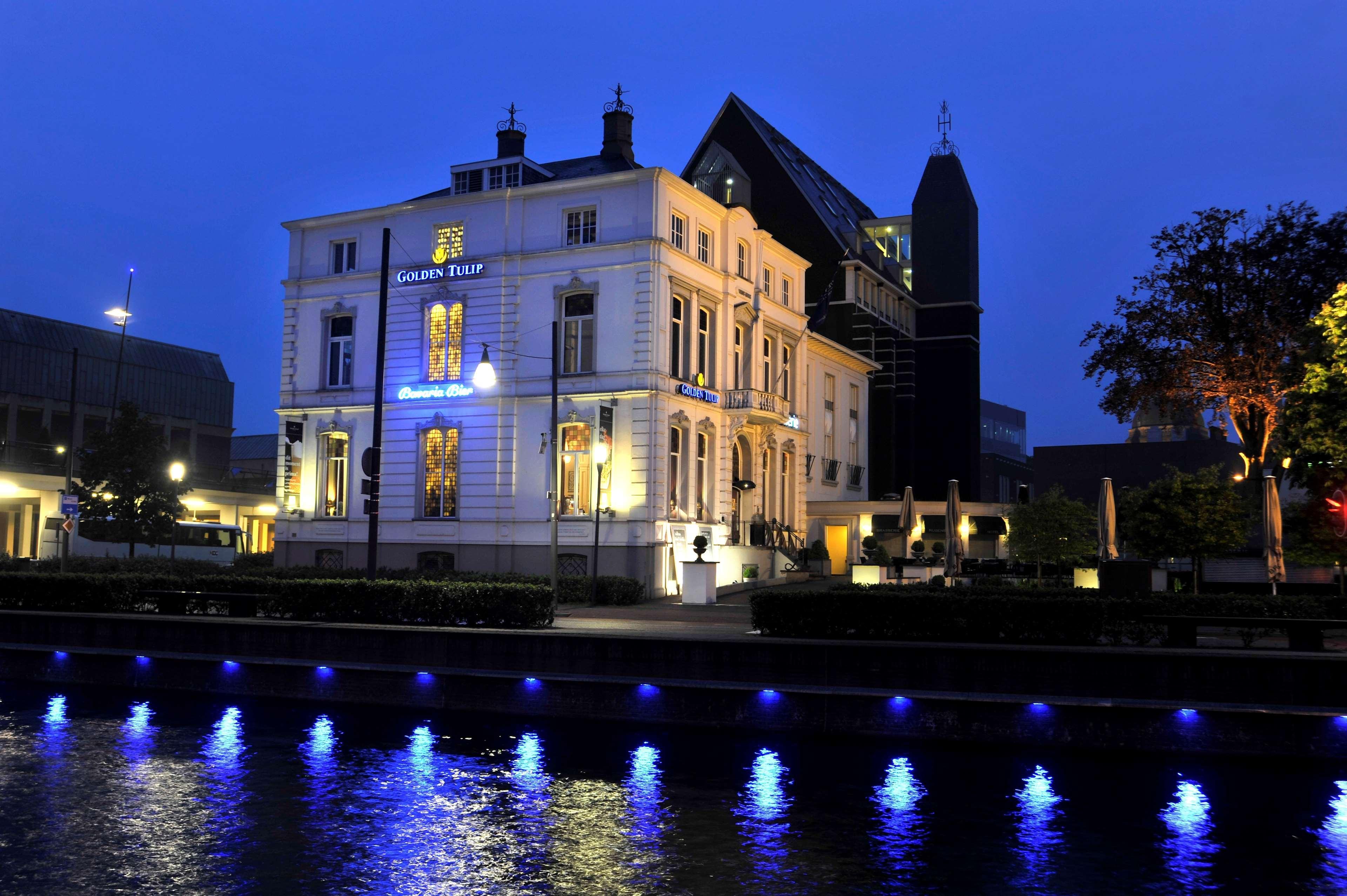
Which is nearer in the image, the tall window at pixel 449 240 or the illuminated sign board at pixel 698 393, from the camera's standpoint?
the illuminated sign board at pixel 698 393

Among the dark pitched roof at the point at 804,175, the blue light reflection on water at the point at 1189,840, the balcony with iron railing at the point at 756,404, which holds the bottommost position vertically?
the blue light reflection on water at the point at 1189,840

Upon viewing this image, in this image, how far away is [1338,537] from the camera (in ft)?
88.3

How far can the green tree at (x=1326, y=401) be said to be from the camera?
992 inches

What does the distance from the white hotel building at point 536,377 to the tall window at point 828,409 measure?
10197 millimetres

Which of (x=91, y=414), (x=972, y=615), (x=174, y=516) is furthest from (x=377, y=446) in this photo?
(x=91, y=414)

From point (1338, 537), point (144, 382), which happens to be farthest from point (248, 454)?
point (1338, 537)

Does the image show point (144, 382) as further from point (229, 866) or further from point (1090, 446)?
point (229, 866)

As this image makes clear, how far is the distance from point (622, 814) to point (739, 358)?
3548 cm

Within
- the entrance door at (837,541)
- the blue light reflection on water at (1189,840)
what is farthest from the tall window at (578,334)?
the blue light reflection on water at (1189,840)

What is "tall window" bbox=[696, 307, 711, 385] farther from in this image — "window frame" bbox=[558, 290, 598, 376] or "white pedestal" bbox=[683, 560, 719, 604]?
"white pedestal" bbox=[683, 560, 719, 604]

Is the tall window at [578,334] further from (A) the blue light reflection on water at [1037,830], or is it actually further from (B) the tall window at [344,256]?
(A) the blue light reflection on water at [1037,830]

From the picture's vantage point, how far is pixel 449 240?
45.1 metres

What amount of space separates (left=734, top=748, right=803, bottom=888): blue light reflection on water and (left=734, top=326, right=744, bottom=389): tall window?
102 ft

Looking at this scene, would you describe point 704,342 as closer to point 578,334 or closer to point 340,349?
point 578,334
